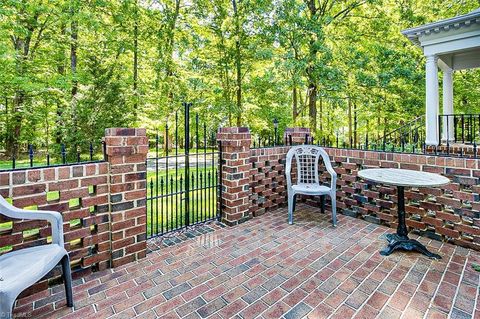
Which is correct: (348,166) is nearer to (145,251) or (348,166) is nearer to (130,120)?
(145,251)

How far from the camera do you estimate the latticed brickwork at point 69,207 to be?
187 centimetres

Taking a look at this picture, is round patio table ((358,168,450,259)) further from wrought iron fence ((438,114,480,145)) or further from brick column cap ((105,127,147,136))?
wrought iron fence ((438,114,480,145))

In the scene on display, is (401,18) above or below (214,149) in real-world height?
above

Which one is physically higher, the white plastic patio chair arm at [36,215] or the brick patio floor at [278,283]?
the white plastic patio chair arm at [36,215]

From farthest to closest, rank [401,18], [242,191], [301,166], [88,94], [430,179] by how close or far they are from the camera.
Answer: [401,18] < [88,94] < [301,166] < [242,191] < [430,179]

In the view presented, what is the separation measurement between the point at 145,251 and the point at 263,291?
4.04 ft

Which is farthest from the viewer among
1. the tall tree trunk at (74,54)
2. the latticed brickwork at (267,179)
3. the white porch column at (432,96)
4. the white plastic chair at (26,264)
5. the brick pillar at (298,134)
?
the tall tree trunk at (74,54)

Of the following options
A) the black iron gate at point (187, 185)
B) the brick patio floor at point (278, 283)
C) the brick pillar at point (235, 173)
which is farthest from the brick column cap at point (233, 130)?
the brick patio floor at point (278, 283)

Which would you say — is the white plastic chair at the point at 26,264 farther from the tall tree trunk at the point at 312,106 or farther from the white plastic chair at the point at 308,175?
the tall tree trunk at the point at 312,106

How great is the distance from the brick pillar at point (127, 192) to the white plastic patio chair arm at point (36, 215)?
0.54 meters

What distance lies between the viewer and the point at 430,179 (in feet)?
8.15

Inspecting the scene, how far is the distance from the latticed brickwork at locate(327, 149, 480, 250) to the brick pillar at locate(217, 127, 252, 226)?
1413 millimetres

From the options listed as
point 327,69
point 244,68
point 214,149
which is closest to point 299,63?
point 327,69

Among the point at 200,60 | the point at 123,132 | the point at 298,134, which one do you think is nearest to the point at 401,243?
the point at 298,134
